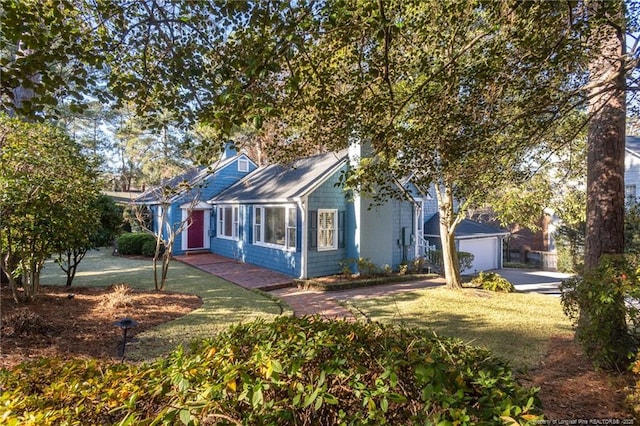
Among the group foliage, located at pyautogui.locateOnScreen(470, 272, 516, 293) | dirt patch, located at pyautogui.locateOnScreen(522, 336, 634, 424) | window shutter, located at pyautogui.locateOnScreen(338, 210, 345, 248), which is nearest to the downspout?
window shutter, located at pyautogui.locateOnScreen(338, 210, 345, 248)

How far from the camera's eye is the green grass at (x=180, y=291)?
19.8 ft

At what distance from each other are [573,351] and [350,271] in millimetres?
7775

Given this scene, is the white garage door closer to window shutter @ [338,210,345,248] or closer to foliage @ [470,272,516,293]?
foliage @ [470,272,516,293]

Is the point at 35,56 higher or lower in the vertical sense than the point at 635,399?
higher

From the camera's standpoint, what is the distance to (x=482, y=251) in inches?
724

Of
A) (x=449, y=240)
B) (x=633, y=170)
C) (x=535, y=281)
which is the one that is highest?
(x=633, y=170)

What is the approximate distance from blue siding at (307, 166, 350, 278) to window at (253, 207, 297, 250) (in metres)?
0.84

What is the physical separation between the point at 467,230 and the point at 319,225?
30.8ft

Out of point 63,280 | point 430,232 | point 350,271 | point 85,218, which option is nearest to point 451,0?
point 85,218

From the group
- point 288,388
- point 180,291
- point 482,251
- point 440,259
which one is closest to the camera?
point 288,388

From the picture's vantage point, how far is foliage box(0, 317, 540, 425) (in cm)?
153

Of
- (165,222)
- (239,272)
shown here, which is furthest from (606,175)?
(165,222)

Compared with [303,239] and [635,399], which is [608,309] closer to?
[635,399]

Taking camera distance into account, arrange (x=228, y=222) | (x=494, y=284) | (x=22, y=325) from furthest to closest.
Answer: (x=228, y=222)
(x=494, y=284)
(x=22, y=325)
